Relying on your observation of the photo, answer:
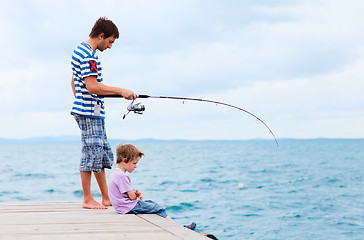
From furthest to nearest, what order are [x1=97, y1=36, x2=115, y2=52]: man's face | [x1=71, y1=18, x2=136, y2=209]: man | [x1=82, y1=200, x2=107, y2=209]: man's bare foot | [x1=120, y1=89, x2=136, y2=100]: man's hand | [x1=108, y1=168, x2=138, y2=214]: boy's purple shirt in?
[x1=82, y1=200, x2=107, y2=209]: man's bare foot
[x1=97, y1=36, x2=115, y2=52]: man's face
[x1=71, y1=18, x2=136, y2=209]: man
[x1=108, y1=168, x2=138, y2=214]: boy's purple shirt
[x1=120, y1=89, x2=136, y2=100]: man's hand

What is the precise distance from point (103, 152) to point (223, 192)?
12.4 metres

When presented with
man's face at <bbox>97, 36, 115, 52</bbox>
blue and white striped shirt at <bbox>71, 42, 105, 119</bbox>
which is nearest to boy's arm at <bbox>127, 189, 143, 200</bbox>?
blue and white striped shirt at <bbox>71, 42, 105, 119</bbox>

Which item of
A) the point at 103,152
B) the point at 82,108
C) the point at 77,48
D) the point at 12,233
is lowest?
the point at 12,233

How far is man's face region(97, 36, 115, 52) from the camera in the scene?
417cm

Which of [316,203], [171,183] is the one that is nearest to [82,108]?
[316,203]

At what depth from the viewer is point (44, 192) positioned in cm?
1694

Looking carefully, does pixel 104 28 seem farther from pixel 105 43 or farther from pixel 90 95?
pixel 90 95

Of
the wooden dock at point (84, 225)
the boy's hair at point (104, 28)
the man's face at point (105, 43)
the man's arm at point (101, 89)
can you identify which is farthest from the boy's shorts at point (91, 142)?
the boy's hair at point (104, 28)

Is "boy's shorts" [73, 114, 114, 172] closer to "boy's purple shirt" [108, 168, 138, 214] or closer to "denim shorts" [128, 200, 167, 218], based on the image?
"boy's purple shirt" [108, 168, 138, 214]

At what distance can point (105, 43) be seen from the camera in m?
4.18

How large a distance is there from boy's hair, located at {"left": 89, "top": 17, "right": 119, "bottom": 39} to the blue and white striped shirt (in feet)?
0.50

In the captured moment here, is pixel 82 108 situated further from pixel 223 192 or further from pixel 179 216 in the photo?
pixel 223 192

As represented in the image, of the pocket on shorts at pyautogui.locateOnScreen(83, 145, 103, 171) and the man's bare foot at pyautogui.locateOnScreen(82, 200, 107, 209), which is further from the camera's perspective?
the man's bare foot at pyautogui.locateOnScreen(82, 200, 107, 209)

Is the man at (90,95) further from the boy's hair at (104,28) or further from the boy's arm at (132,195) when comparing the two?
the boy's arm at (132,195)
